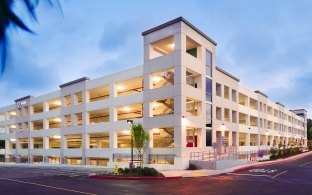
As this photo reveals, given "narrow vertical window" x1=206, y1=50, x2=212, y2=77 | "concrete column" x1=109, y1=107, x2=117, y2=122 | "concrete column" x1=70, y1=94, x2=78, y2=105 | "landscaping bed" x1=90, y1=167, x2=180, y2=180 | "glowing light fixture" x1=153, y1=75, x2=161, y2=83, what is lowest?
"landscaping bed" x1=90, y1=167, x2=180, y2=180

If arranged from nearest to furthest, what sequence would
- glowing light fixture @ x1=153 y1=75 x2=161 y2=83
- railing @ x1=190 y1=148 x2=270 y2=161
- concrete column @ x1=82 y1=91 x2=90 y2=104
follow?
railing @ x1=190 y1=148 x2=270 y2=161 → glowing light fixture @ x1=153 y1=75 x2=161 y2=83 → concrete column @ x1=82 y1=91 x2=90 y2=104

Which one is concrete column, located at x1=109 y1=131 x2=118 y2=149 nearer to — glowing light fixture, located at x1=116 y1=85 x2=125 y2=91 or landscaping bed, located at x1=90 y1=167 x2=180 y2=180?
glowing light fixture, located at x1=116 y1=85 x2=125 y2=91

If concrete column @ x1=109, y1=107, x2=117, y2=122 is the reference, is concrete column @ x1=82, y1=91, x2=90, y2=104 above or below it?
above

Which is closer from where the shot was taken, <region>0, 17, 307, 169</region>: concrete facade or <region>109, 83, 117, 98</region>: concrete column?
<region>0, 17, 307, 169</region>: concrete facade

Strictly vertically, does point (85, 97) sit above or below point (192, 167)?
above

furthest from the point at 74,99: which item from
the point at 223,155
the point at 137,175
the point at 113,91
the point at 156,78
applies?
the point at 137,175

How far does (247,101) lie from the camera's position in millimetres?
58812

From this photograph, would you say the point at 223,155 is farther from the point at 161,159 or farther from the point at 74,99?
the point at 74,99

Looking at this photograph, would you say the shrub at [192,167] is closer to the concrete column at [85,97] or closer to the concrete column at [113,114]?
the concrete column at [113,114]

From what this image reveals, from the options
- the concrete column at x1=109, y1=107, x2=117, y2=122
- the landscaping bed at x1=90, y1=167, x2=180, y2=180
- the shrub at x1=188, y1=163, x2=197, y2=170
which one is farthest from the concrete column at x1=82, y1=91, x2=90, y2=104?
the landscaping bed at x1=90, y1=167, x2=180, y2=180

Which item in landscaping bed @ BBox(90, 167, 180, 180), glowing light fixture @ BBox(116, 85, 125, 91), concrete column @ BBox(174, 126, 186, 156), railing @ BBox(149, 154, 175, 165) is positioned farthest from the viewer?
glowing light fixture @ BBox(116, 85, 125, 91)

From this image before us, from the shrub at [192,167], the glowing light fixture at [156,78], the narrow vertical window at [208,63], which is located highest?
the narrow vertical window at [208,63]

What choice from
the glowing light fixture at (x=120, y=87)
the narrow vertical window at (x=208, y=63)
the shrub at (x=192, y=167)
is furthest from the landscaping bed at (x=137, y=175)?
the glowing light fixture at (x=120, y=87)

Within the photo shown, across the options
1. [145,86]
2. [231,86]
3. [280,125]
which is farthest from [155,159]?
A: [280,125]
